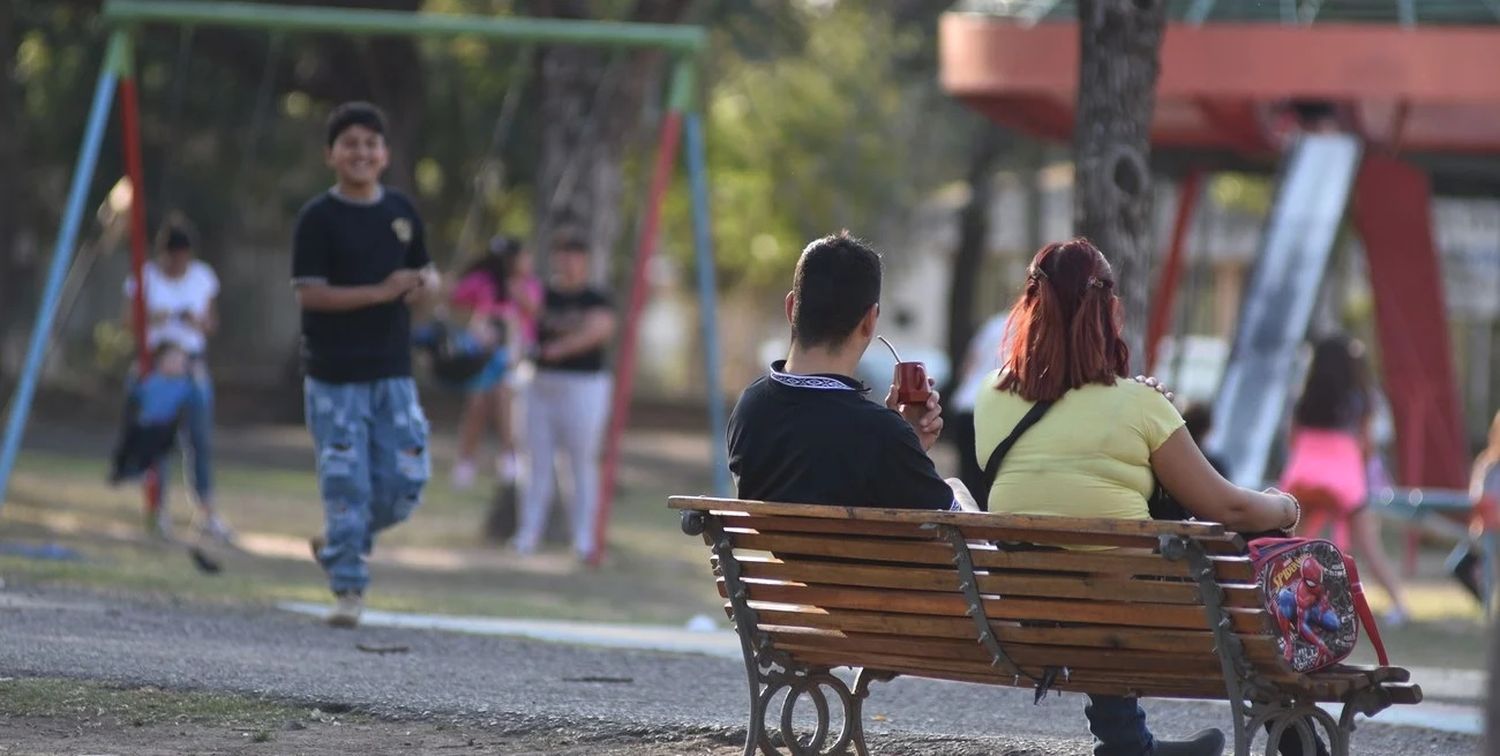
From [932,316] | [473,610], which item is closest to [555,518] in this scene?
[473,610]

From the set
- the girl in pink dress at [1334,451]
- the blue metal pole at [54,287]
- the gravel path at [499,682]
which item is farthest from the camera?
the girl in pink dress at [1334,451]

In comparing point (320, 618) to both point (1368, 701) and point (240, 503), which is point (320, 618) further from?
point (240, 503)

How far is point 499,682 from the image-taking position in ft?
23.8

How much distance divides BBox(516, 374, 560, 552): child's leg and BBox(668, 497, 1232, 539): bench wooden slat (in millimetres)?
7604

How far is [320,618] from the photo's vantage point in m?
8.85

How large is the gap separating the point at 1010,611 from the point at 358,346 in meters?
3.64

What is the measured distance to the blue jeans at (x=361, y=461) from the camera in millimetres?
8227

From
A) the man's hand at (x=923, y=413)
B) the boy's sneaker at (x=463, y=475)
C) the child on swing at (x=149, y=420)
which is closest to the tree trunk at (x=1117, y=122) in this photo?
the man's hand at (x=923, y=413)

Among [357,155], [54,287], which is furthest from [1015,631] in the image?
[54,287]

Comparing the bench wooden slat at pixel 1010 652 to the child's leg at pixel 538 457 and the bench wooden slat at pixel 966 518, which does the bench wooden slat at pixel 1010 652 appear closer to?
the bench wooden slat at pixel 966 518

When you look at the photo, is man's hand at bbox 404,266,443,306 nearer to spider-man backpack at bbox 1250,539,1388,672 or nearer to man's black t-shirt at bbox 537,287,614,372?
spider-man backpack at bbox 1250,539,1388,672

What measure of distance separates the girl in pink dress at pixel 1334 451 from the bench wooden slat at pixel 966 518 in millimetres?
7340

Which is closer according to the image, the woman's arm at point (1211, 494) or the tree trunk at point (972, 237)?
the woman's arm at point (1211, 494)

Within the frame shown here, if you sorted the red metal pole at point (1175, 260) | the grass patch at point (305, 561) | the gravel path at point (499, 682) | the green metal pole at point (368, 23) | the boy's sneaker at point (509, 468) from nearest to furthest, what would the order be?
1. the gravel path at point (499, 682)
2. the grass patch at point (305, 561)
3. the green metal pole at point (368, 23)
4. the boy's sneaker at point (509, 468)
5. the red metal pole at point (1175, 260)
